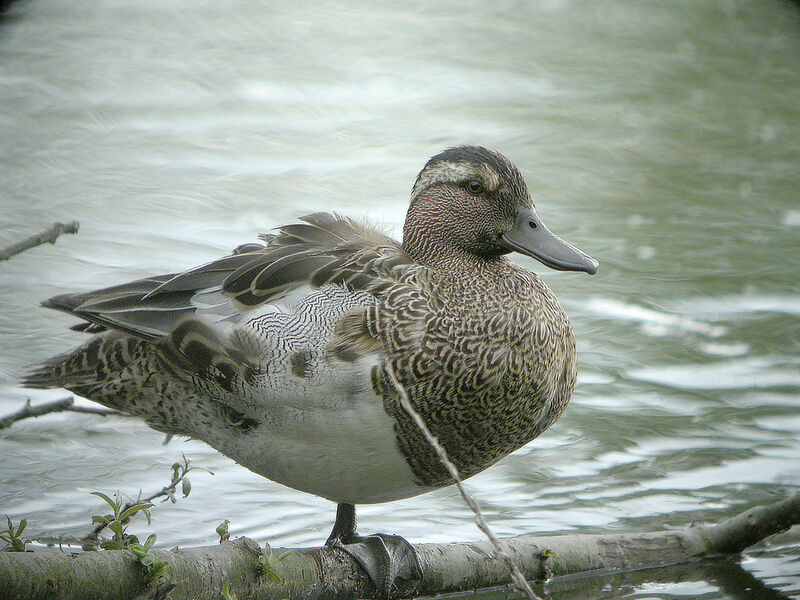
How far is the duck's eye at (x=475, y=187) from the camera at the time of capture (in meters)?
4.15

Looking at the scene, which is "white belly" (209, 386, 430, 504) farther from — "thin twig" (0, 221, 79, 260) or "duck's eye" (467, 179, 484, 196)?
"thin twig" (0, 221, 79, 260)

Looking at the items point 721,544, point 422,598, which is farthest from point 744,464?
point 422,598

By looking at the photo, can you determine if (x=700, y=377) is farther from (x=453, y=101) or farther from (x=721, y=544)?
(x=453, y=101)

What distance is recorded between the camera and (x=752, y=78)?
40.4 ft

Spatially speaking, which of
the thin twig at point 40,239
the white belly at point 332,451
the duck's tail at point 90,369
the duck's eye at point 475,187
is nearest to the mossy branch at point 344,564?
the white belly at point 332,451

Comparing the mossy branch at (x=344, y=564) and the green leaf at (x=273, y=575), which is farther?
the green leaf at (x=273, y=575)

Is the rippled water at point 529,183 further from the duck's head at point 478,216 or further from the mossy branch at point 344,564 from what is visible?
the duck's head at point 478,216

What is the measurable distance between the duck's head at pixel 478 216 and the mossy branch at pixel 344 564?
3.37 ft

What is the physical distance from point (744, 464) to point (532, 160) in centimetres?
467

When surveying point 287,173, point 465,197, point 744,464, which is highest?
point 465,197

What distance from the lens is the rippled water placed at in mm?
5543

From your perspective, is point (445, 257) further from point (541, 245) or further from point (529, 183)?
point (529, 183)

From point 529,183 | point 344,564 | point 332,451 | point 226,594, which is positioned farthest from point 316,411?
point 529,183

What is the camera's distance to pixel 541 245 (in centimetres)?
413
